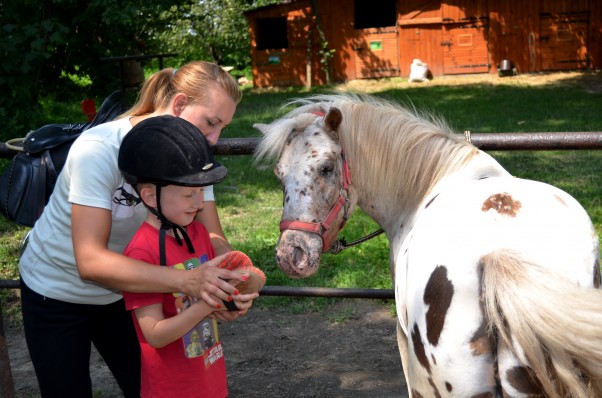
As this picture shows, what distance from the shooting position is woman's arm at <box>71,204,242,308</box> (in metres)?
1.90

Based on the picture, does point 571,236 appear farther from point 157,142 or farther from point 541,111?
point 541,111

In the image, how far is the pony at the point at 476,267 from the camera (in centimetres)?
169

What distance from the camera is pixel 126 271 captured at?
1984 mm

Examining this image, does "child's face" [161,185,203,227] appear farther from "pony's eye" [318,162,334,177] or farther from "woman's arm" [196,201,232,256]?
"pony's eye" [318,162,334,177]

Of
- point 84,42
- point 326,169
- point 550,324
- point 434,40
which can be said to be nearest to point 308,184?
point 326,169

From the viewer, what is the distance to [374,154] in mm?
2744

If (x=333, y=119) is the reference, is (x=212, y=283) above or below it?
below

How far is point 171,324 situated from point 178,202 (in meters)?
0.35

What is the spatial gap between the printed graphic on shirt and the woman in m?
0.14

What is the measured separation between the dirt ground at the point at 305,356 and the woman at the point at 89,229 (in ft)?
5.02

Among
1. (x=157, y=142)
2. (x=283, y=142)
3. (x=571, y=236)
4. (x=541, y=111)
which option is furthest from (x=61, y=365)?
(x=541, y=111)

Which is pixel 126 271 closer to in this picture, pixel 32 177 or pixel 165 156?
pixel 165 156

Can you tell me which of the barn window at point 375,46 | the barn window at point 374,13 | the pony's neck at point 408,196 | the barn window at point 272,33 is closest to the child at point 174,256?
the pony's neck at point 408,196

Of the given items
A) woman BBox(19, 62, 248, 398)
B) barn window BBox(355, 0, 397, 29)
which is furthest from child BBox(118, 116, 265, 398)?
barn window BBox(355, 0, 397, 29)
